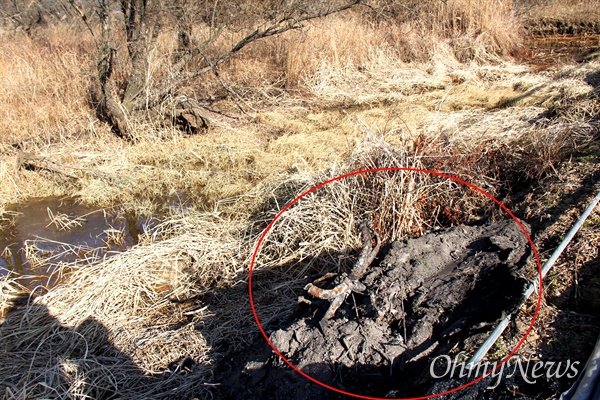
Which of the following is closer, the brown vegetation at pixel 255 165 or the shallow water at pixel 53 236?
the brown vegetation at pixel 255 165

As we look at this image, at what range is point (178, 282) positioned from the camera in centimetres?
393

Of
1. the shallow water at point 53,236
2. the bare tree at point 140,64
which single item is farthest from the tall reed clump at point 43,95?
the shallow water at point 53,236

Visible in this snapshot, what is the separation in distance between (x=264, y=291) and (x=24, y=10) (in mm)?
14150

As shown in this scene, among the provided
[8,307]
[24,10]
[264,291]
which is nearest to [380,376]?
[264,291]

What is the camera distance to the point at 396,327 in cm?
258

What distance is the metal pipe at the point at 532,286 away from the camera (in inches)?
86.2

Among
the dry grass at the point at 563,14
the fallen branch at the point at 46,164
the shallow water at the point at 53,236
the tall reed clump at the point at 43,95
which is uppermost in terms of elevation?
the dry grass at the point at 563,14

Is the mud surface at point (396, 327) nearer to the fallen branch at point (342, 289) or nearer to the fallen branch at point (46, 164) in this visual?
the fallen branch at point (342, 289)

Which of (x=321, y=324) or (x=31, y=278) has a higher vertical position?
(x=321, y=324)

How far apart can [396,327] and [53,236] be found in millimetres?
4117

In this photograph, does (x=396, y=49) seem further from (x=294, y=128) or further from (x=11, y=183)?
(x=11, y=183)

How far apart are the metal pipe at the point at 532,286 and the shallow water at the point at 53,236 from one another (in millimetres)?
3540

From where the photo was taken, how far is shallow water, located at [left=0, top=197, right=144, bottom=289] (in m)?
4.61

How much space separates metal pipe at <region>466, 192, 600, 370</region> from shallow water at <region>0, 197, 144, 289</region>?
354cm
